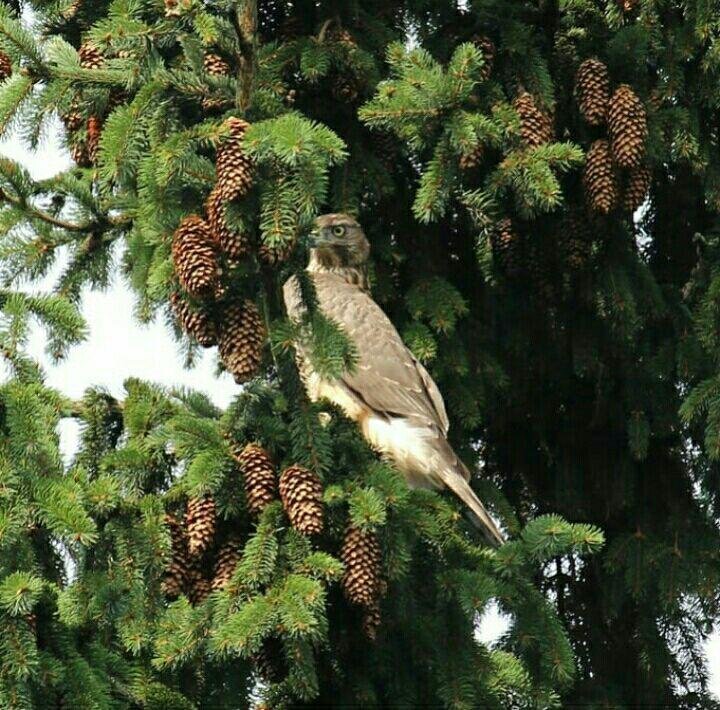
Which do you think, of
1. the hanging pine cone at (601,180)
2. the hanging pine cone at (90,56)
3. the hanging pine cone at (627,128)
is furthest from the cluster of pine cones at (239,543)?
the hanging pine cone at (627,128)

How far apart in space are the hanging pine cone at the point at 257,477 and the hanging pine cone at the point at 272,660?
39 centimetres

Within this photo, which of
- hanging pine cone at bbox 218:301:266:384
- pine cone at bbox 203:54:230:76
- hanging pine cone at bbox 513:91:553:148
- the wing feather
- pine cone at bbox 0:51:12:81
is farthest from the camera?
the wing feather

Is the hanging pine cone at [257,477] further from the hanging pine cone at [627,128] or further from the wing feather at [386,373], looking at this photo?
the hanging pine cone at [627,128]

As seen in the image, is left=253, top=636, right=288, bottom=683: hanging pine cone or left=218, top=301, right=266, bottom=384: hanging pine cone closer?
left=218, top=301, right=266, bottom=384: hanging pine cone

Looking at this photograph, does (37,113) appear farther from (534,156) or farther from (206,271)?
(534,156)

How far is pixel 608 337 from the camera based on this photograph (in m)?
7.83

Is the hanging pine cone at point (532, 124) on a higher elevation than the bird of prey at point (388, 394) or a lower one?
higher

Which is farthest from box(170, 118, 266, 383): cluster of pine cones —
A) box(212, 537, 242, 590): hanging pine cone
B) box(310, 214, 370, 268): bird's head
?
box(310, 214, 370, 268): bird's head

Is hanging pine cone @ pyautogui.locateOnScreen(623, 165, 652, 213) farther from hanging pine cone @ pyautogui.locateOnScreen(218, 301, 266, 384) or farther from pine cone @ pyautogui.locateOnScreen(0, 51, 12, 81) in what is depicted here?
pine cone @ pyautogui.locateOnScreen(0, 51, 12, 81)

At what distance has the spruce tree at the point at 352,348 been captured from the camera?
552cm

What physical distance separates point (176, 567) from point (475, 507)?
1.79 metres

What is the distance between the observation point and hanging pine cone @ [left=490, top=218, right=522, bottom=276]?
7.46 meters

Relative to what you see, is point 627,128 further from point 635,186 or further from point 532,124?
point 532,124

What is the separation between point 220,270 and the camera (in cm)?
546
